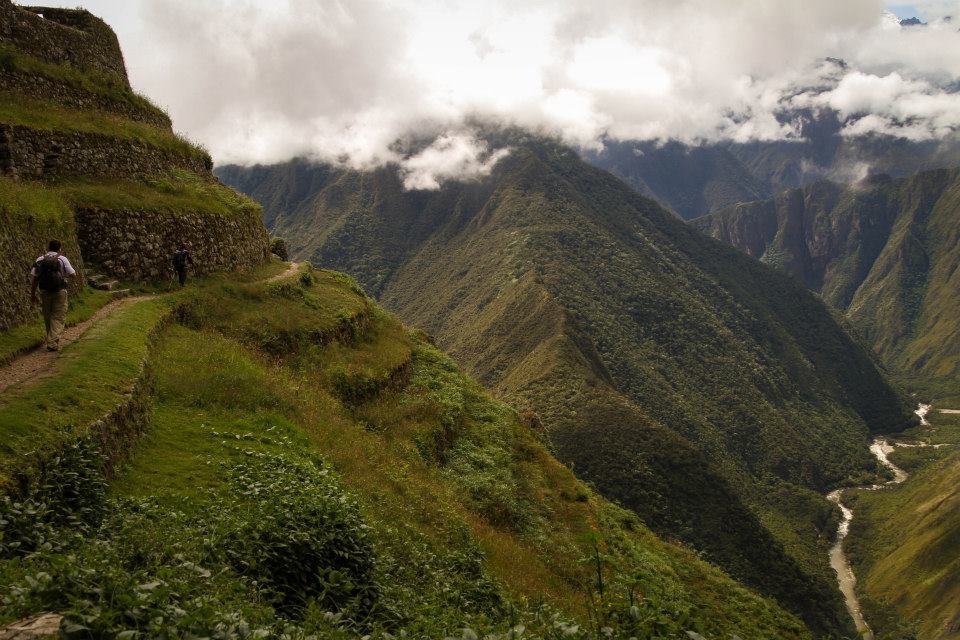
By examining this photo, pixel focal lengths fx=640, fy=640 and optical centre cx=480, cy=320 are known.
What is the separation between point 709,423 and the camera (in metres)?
160

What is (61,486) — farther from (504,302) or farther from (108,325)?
(504,302)

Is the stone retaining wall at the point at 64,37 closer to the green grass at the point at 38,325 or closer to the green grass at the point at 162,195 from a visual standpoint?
the green grass at the point at 162,195

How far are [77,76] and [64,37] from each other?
2.27m

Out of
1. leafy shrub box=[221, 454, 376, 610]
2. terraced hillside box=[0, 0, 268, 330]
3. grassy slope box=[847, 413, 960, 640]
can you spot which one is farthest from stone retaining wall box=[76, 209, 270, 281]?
grassy slope box=[847, 413, 960, 640]

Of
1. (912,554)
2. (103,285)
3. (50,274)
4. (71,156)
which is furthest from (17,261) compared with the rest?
(912,554)

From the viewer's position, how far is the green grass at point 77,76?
24562 millimetres

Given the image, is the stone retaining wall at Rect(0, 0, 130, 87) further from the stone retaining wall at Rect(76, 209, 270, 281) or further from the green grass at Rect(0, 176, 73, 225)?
the stone retaining wall at Rect(76, 209, 270, 281)

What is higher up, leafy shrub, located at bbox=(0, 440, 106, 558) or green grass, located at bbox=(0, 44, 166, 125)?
green grass, located at bbox=(0, 44, 166, 125)

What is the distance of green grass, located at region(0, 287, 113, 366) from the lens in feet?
45.9

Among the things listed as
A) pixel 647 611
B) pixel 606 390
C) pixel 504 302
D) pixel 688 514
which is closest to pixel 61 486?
pixel 647 611

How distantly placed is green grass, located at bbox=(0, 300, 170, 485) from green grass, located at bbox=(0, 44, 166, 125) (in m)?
14.7

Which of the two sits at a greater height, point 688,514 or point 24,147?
point 24,147

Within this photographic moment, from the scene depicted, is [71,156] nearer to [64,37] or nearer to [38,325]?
[64,37]

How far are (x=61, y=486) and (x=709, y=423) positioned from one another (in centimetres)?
16524
